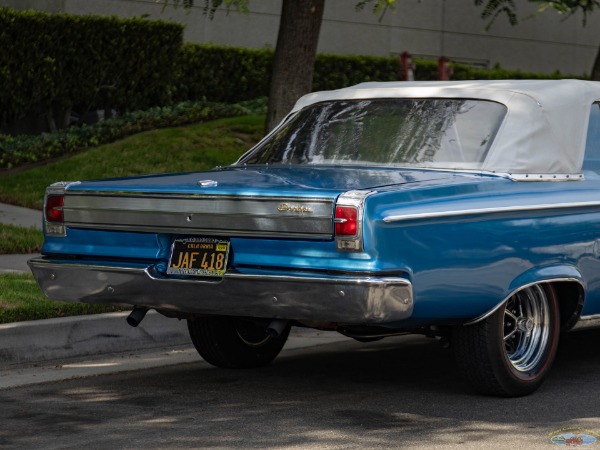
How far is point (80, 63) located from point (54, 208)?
11.0 m

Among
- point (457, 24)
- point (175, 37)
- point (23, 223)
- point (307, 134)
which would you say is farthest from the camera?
point (457, 24)

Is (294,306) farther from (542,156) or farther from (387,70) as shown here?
(387,70)

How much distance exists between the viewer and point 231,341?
7.49 metres

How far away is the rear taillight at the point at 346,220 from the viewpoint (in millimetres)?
5688

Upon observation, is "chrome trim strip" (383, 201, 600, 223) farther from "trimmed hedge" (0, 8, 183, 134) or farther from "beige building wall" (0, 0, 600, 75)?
"beige building wall" (0, 0, 600, 75)

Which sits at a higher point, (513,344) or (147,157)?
(513,344)

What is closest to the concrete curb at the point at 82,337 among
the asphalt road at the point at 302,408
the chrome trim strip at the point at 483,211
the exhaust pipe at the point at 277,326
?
the asphalt road at the point at 302,408

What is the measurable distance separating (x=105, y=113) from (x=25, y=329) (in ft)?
35.7

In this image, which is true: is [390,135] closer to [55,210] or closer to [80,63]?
[55,210]

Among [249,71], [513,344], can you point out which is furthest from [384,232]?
[249,71]

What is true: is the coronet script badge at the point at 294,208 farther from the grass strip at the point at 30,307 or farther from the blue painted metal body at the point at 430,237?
the grass strip at the point at 30,307

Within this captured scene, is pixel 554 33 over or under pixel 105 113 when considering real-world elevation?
over

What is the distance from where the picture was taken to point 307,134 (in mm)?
7469

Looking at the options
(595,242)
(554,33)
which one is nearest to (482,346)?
(595,242)
